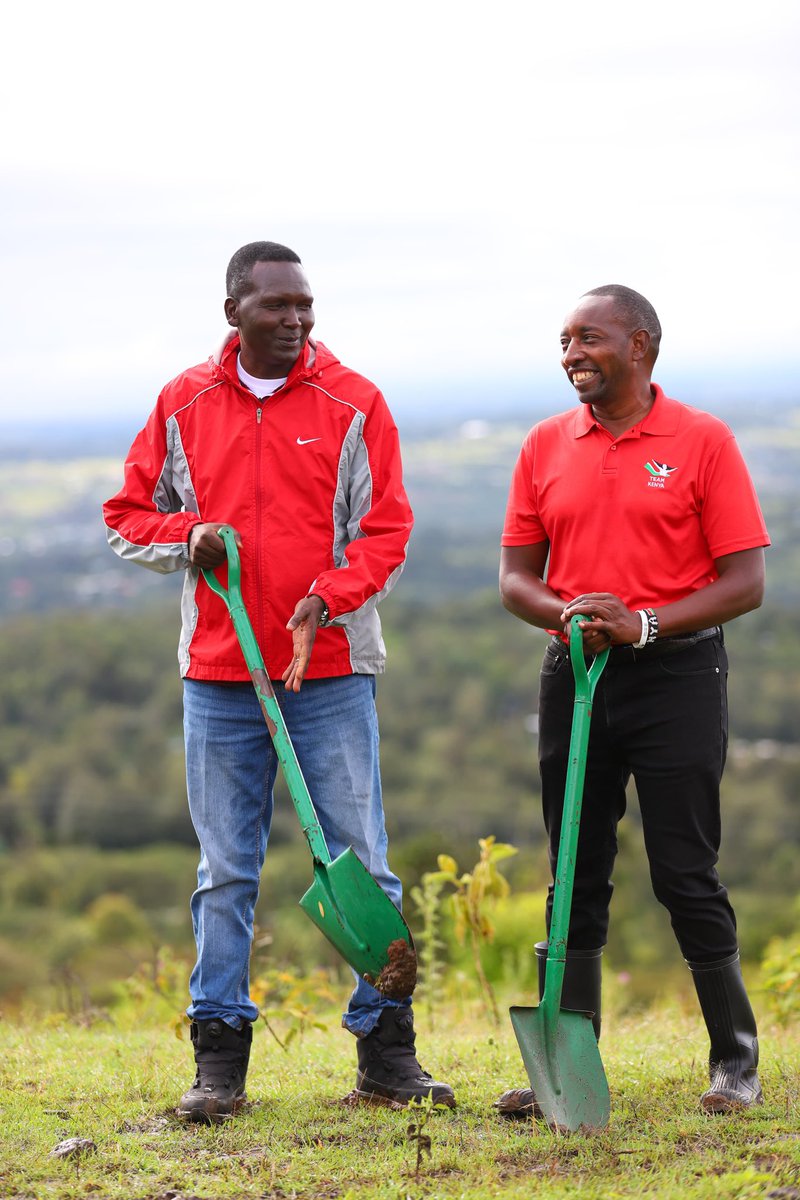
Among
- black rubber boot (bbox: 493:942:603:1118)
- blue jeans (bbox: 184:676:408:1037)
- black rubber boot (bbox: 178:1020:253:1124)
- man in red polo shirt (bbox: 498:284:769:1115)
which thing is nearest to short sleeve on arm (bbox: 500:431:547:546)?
man in red polo shirt (bbox: 498:284:769:1115)

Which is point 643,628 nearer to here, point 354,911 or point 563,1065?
point 354,911

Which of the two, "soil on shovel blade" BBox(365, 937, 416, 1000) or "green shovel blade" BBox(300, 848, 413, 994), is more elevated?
"green shovel blade" BBox(300, 848, 413, 994)

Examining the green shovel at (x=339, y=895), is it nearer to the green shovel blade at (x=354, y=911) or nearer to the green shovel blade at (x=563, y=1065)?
the green shovel blade at (x=354, y=911)

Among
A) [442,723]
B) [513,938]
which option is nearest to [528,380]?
[442,723]

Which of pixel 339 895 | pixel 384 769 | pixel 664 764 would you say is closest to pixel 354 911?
pixel 339 895

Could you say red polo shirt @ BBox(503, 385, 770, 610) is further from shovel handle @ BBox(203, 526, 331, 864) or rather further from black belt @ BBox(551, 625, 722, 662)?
shovel handle @ BBox(203, 526, 331, 864)

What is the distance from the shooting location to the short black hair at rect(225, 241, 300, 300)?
4.04 meters

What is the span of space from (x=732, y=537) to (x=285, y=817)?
44.8 m

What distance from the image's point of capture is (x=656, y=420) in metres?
3.96

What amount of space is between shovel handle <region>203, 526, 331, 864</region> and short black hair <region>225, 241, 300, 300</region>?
68 cm

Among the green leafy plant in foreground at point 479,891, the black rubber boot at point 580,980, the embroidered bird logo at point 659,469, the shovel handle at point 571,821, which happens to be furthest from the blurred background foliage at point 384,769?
the embroidered bird logo at point 659,469

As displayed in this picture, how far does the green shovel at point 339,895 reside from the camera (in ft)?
12.6

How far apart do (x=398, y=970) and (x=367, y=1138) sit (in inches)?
17.2

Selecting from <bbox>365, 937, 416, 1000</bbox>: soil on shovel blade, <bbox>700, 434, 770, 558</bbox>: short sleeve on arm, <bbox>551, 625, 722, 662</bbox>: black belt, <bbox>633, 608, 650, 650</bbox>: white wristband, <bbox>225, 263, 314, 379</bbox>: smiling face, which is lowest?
<bbox>365, 937, 416, 1000</bbox>: soil on shovel blade
